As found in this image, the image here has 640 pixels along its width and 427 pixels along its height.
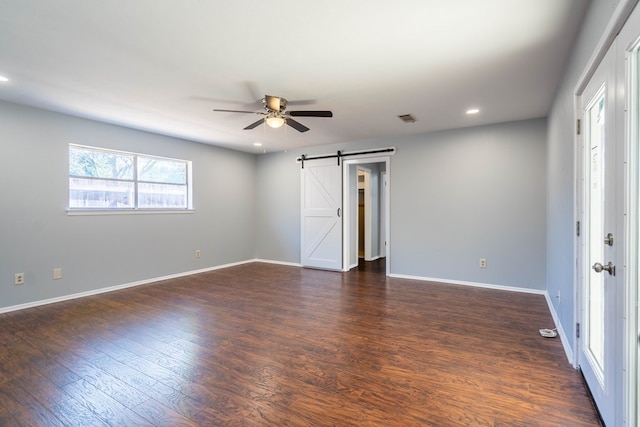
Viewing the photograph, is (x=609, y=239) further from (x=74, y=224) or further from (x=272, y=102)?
(x=74, y=224)

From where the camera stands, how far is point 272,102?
3.21 m

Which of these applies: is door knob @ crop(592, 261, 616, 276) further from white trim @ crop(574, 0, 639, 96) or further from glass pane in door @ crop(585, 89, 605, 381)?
white trim @ crop(574, 0, 639, 96)

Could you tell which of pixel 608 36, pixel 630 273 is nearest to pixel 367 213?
pixel 608 36

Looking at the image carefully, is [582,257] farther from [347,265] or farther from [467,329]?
[347,265]

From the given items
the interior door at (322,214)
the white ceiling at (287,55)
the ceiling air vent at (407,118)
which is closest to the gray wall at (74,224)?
the white ceiling at (287,55)

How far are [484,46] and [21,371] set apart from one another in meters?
4.32

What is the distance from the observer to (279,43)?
2342mm

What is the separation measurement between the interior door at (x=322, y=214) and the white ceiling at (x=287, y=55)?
2.03 meters

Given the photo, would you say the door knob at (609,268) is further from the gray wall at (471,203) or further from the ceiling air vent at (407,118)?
the gray wall at (471,203)

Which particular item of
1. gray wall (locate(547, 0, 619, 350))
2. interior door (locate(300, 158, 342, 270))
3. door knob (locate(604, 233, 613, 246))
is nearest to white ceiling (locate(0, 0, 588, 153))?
gray wall (locate(547, 0, 619, 350))

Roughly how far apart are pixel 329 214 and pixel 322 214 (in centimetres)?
16

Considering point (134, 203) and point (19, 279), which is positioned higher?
point (134, 203)

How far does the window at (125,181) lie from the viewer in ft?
14.2

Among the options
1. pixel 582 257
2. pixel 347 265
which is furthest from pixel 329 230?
pixel 582 257
